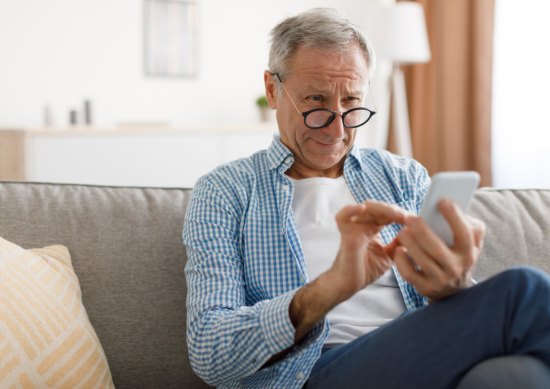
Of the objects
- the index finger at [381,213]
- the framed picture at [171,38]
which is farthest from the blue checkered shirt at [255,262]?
the framed picture at [171,38]

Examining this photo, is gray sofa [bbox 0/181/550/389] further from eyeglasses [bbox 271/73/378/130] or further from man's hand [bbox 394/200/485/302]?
man's hand [bbox 394/200/485/302]

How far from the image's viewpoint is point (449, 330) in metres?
0.79

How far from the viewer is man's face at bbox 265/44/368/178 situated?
1.22 metres

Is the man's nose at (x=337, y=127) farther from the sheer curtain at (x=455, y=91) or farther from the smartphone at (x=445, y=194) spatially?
the sheer curtain at (x=455, y=91)

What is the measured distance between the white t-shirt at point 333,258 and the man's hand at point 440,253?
12.8 inches

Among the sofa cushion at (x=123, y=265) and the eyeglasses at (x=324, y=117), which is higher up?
the eyeglasses at (x=324, y=117)

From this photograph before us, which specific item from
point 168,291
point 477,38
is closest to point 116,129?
point 168,291

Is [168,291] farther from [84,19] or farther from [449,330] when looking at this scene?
[84,19]

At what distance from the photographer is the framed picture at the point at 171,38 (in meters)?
3.95

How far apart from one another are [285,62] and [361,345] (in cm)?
70

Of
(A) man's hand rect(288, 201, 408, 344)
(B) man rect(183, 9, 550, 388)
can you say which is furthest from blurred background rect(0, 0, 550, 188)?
(A) man's hand rect(288, 201, 408, 344)

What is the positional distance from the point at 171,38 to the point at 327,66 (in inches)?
122

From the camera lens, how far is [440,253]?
757 mm

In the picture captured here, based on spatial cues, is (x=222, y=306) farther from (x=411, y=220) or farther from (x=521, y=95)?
(x=521, y=95)
